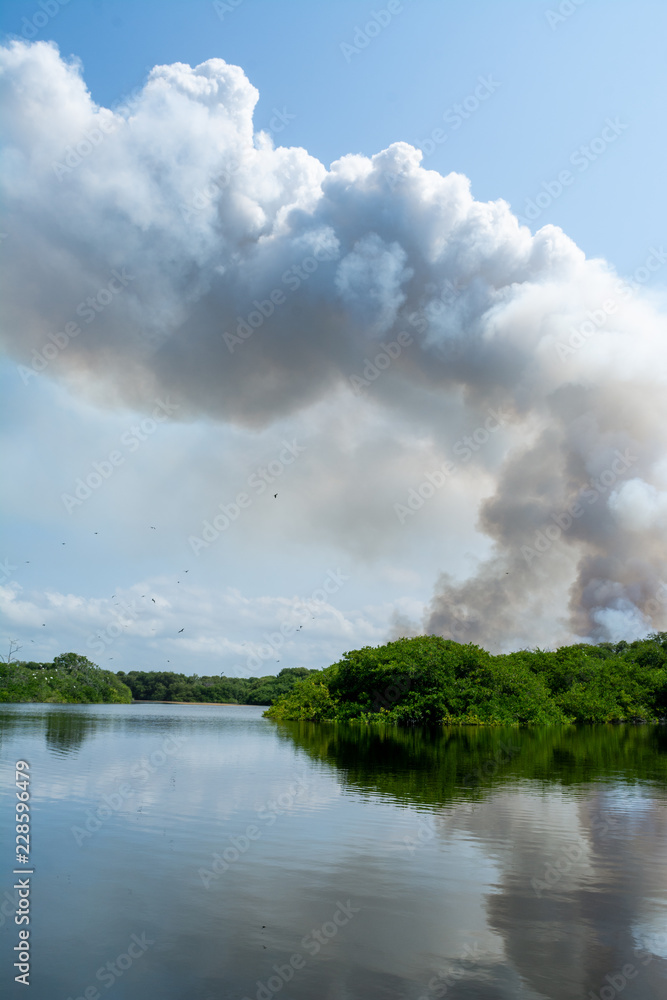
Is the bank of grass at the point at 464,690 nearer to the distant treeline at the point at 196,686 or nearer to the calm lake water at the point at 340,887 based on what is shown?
the calm lake water at the point at 340,887

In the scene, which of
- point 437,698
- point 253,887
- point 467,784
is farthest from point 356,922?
point 437,698

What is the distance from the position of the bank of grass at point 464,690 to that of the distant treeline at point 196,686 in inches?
3616

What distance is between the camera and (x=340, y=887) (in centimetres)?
1245

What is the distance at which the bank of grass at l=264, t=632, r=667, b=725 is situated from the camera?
209 feet

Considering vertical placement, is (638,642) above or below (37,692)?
above

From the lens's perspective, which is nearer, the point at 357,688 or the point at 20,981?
the point at 20,981

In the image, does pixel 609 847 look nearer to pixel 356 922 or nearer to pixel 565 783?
pixel 356 922

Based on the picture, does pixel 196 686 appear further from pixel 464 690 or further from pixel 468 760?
pixel 468 760

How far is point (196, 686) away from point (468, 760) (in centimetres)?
15710

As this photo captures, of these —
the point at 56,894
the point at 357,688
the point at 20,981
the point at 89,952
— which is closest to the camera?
the point at 20,981

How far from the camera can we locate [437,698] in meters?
62.8

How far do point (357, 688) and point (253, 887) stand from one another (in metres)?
58.0

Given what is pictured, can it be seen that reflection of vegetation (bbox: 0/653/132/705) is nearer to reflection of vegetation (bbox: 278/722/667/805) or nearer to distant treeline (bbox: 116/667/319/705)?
distant treeline (bbox: 116/667/319/705)

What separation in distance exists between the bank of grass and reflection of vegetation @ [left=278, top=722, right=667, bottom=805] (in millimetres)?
12499
